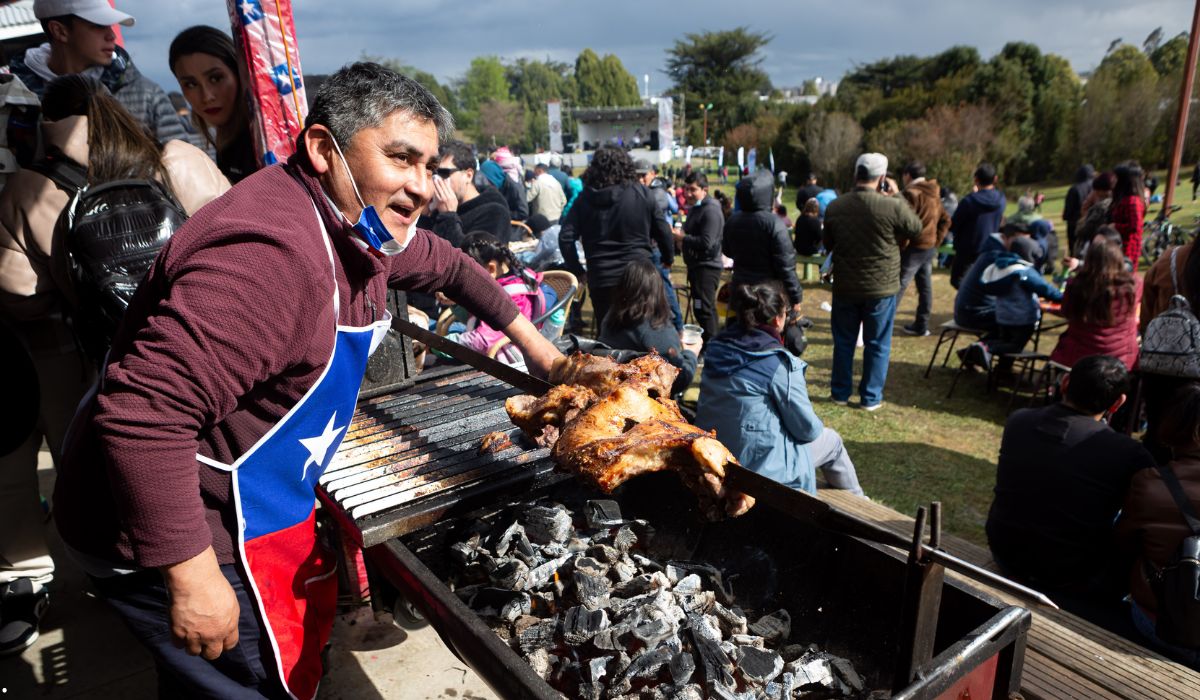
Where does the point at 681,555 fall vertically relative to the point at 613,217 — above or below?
below

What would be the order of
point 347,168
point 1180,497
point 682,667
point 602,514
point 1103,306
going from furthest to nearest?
1. point 1103,306
2. point 1180,497
3. point 602,514
4. point 682,667
5. point 347,168

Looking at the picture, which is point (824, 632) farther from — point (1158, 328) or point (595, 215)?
point (595, 215)

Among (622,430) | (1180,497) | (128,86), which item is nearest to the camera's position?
(622,430)

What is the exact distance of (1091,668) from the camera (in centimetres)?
245

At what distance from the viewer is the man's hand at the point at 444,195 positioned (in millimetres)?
6277

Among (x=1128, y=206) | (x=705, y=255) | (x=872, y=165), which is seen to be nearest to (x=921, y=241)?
(x=1128, y=206)

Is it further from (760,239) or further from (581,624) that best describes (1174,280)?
(581,624)

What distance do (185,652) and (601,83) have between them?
98.7 meters

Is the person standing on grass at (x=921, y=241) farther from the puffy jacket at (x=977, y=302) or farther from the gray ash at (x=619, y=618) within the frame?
the gray ash at (x=619, y=618)

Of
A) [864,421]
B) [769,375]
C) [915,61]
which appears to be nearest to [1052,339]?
[864,421]

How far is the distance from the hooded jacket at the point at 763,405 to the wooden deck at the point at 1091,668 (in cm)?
129

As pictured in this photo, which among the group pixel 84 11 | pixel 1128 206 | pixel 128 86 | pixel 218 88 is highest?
pixel 84 11

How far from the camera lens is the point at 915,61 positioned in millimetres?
42906

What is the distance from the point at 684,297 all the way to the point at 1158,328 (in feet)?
23.7
